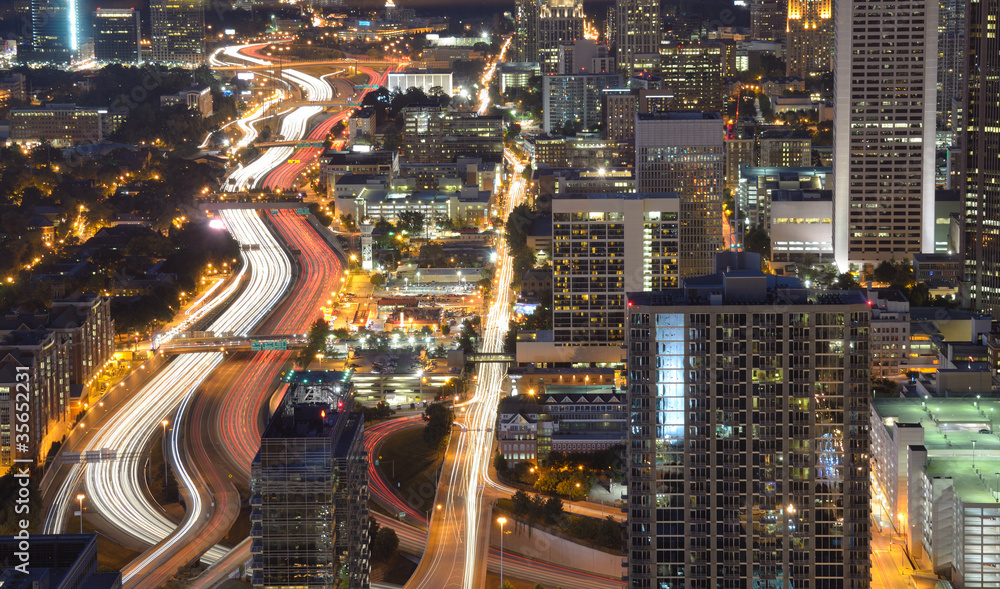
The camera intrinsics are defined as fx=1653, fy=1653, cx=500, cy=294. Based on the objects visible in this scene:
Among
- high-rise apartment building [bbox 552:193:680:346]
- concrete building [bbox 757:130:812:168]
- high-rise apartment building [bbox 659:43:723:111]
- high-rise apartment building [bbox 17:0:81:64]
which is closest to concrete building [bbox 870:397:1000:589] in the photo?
high-rise apartment building [bbox 552:193:680:346]

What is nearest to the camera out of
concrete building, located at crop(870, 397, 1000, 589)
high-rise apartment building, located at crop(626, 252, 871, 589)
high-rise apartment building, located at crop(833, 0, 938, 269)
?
high-rise apartment building, located at crop(626, 252, 871, 589)

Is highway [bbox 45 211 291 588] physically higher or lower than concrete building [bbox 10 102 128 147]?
lower

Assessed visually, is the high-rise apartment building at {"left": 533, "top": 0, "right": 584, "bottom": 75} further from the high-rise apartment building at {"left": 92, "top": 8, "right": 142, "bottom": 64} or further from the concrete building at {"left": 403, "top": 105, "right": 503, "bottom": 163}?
the high-rise apartment building at {"left": 92, "top": 8, "right": 142, "bottom": 64}

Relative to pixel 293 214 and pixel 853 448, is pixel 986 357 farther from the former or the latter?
pixel 293 214

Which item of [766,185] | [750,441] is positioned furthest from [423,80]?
[750,441]

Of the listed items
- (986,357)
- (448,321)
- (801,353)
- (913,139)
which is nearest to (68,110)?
(448,321)

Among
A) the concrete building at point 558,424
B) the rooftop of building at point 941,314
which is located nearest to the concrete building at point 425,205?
the rooftop of building at point 941,314

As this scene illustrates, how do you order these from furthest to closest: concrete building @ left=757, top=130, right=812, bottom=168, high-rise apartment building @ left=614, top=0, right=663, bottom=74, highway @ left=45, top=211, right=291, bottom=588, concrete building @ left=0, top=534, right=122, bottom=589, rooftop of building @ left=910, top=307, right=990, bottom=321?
high-rise apartment building @ left=614, top=0, right=663, bottom=74
concrete building @ left=757, top=130, right=812, bottom=168
rooftop of building @ left=910, top=307, right=990, bottom=321
highway @ left=45, top=211, right=291, bottom=588
concrete building @ left=0, top=534, right=122, bottom=589
